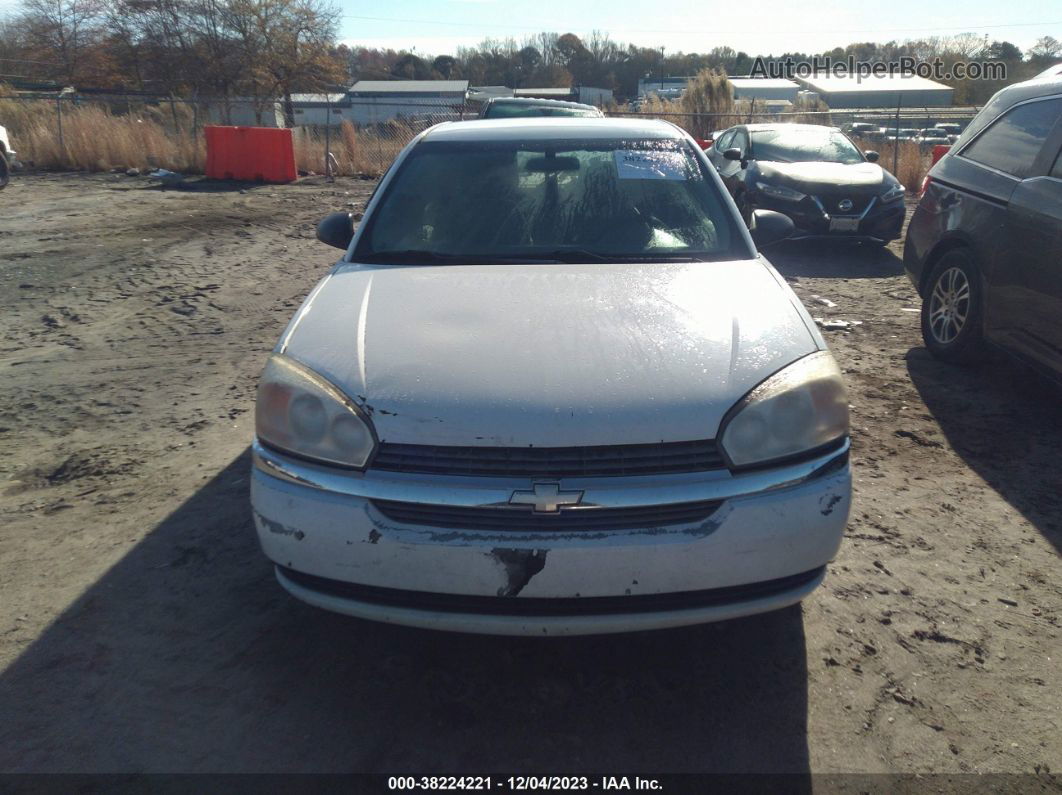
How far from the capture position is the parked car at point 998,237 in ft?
14.2

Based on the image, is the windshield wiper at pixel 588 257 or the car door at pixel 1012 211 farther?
the car door at pixel 1012 211

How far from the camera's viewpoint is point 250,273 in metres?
8.45

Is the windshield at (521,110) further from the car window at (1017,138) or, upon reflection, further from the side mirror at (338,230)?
the side mirror at (338,230)

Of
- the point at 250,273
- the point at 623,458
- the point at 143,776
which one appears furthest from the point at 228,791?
the point at 250,273

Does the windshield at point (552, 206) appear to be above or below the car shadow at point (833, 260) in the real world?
above

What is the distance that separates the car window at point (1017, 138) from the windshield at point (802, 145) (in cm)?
568

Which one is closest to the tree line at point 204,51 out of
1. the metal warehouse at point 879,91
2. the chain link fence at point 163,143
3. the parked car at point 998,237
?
the metal warehouse at point 879,91

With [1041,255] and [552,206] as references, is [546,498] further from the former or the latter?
[1041,255]

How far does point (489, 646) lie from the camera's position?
105 inches

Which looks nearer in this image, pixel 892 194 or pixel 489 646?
pixel 489 646

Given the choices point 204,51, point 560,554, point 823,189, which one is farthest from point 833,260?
point 204,51

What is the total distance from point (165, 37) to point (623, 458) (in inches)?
1642

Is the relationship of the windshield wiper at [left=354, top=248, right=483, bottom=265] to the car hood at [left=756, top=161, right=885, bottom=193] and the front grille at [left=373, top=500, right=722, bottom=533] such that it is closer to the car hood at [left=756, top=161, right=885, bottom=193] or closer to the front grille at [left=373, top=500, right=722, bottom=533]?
the front grille at [left=373, top=500, right=722, bottom=533]

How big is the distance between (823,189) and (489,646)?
8674 mm
